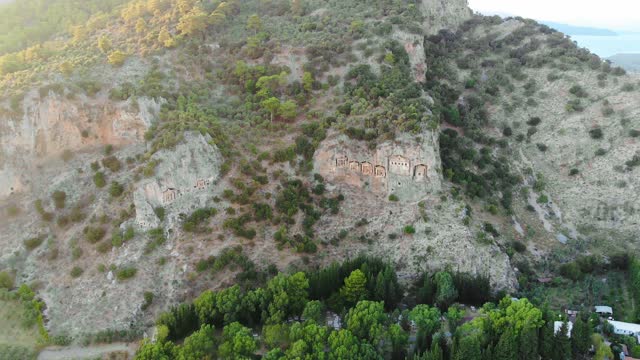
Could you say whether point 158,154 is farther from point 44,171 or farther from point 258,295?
point 258,295

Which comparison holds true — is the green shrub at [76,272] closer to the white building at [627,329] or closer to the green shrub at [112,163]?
the green shrub at [112,163]

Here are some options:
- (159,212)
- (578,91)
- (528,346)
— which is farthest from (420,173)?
(578,91)

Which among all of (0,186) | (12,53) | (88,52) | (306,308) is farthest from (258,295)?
(12,53)

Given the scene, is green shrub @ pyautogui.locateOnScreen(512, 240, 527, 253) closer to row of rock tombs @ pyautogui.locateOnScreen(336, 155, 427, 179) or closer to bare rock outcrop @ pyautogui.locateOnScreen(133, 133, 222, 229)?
row of rock tombs @ pyautogui.locateOnScreen(336, 155, 427, 179)

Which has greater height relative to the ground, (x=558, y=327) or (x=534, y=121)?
(x=534, y=121)

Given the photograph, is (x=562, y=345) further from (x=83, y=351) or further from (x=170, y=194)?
(x=83, y=351)

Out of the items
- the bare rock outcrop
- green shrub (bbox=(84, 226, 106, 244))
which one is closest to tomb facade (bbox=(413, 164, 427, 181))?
the bare rock outcrop
